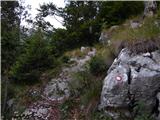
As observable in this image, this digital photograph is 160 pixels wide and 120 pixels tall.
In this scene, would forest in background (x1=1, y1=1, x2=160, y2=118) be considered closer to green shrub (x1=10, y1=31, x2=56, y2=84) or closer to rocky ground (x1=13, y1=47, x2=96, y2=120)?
green shrub (x1=10, y1=31, x2=56, y2=84)

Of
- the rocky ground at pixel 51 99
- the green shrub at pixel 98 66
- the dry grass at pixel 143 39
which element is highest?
the dry grass at pixel 143 39

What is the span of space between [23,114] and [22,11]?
44.2ft

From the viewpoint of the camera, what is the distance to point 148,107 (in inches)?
305

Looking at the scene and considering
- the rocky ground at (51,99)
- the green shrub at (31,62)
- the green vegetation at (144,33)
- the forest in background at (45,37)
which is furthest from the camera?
the green shrub at (31,62)

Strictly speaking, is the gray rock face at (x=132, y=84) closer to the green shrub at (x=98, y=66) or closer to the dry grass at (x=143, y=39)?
the dry grass at (x=143, y=39)

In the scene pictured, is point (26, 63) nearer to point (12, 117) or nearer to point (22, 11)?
point (12, 117)

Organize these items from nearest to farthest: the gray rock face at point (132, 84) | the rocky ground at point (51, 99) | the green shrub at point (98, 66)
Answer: the gray rock face at point (132, 84) → the rocky ground at point (51, 99) → the green shrub at point (98, 66)

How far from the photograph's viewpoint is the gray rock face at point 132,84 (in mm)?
7801

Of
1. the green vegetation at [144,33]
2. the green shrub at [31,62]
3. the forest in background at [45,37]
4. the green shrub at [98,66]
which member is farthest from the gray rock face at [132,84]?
the green shrub at [31,62]

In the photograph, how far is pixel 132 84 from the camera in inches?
312

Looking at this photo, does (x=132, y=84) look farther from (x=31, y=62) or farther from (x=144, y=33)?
(x=31, y=62)

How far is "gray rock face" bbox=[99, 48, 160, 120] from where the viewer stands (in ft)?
25.6

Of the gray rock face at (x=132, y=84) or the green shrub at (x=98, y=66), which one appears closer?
the gray rock face at (x=132, y=84)

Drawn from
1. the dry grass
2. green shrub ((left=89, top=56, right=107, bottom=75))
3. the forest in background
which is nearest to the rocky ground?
the forest in background
